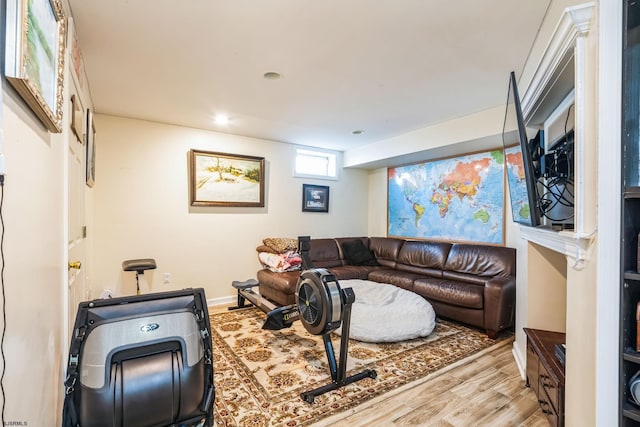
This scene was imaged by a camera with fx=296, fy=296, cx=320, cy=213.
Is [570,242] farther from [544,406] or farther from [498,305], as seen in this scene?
[498,305]

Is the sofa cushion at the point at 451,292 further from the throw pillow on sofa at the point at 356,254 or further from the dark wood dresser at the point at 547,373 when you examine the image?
the throw pillow on sofa at the point at 356,254

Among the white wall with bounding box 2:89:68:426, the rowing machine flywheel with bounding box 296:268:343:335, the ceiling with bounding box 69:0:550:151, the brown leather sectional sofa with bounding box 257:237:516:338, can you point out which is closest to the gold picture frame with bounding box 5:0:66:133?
the white wall with bounding box 2:89:68:426

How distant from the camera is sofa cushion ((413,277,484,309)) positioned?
315 centimetres

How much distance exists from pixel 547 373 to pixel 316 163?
425 cm

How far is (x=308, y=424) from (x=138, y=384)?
105 cm

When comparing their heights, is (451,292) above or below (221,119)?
below

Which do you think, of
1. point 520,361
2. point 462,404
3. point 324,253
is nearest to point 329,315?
point 462,404

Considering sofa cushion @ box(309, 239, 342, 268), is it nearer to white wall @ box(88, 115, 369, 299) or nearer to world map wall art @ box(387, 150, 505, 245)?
white wall @ box(88, 115, 369, 299)

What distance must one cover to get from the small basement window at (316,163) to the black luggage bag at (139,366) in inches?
148

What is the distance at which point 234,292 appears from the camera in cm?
438

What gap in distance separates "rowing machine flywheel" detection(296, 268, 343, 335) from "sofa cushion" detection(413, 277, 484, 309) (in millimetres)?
1815

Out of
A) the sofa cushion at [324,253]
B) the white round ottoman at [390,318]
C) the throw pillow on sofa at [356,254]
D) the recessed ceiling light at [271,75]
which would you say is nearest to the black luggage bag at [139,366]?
the white round ottoman at [390,318]

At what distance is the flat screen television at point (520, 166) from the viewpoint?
163 cm

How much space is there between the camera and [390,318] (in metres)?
2.99
